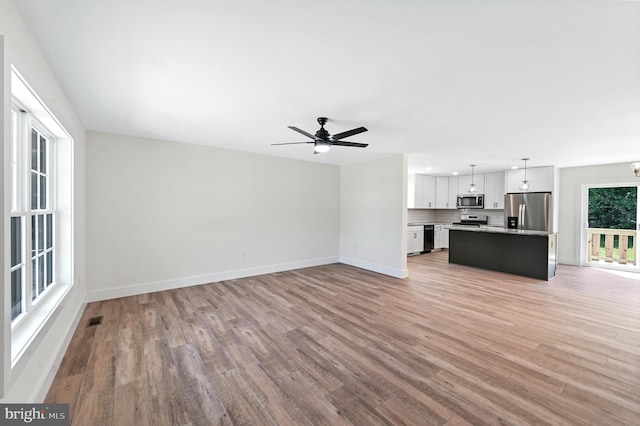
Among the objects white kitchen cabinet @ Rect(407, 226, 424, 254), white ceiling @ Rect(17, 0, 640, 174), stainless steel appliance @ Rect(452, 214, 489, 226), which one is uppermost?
white ceiling @ Rect(17, 0, 640, 174)

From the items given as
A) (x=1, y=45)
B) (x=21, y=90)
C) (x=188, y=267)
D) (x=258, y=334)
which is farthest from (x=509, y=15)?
(x=188, y=267)

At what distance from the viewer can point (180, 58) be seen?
1962 millimetres

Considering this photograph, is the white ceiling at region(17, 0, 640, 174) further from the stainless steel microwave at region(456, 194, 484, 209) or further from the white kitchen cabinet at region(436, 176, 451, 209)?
the white kitchen cabinet at region(436, 176, 451, 209)

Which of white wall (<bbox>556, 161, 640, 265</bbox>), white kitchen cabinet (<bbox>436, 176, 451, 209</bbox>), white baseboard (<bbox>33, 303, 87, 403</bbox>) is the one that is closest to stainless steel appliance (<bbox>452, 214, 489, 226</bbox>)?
white kitchen cabinet (<bbox>436, 176, 451, 209</bbox>)

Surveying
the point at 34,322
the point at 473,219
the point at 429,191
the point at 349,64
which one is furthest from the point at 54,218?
the point at 473,219

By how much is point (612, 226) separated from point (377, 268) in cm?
570

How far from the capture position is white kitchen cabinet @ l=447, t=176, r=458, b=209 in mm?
8453

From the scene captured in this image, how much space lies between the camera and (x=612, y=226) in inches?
240

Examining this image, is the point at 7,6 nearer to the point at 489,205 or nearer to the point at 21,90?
the point at 21,90

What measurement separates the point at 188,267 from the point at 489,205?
799cm

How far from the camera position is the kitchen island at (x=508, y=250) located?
16.8ft

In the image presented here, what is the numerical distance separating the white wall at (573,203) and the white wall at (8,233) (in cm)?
934

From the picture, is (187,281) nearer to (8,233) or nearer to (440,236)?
(8,233)

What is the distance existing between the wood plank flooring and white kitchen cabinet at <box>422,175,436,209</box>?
4.49 metres
